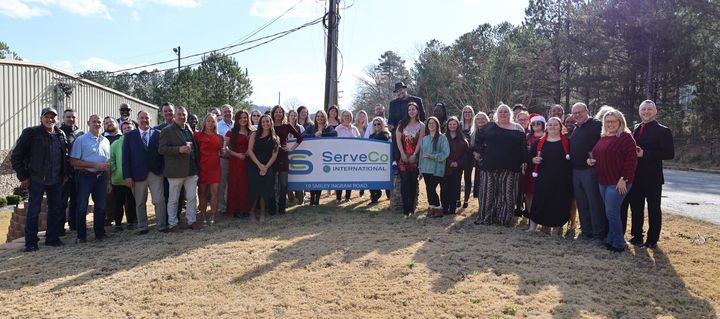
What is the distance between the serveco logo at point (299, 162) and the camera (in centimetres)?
808

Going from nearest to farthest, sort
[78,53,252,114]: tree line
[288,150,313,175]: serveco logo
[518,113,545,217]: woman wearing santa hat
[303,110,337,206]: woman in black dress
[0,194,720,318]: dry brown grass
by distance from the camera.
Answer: [0,194,720,318]: dry brown grass < [518,113,545,217]: woman wearing santa hat < [288,150,313,175]: serveco logo < [303,110,337,206]: woman in black dress < [78,53,252,114]: tree line

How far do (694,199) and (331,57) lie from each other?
940 centimetres

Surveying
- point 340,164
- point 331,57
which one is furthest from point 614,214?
point 331,57

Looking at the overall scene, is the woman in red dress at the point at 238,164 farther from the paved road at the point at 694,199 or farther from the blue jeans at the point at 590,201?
the paved road at the point at 694,199

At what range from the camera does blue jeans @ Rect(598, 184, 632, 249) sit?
5.61 meters

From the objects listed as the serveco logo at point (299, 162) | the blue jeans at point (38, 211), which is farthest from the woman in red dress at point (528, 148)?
the blue jeans at point (38, 211)

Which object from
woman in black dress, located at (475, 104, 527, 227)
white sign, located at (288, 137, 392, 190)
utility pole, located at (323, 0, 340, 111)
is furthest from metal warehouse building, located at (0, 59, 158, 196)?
woman in black dress, located at (475, 104, 527, 227)

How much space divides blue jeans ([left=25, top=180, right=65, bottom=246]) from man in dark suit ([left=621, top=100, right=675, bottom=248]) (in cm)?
717

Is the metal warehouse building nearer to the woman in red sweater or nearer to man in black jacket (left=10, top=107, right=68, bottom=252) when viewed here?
man in black jacket (left=10, top=107, right=68, bottom=252)

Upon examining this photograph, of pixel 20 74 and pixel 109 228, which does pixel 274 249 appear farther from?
pixel 20 74

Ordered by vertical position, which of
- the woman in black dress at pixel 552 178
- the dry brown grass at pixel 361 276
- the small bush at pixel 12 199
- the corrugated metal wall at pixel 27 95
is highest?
the corrugated metal wall at pixel 27 95

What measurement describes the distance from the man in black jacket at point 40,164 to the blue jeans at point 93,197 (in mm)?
239

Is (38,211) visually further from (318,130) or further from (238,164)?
(318,130)

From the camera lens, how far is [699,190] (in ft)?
43.1
